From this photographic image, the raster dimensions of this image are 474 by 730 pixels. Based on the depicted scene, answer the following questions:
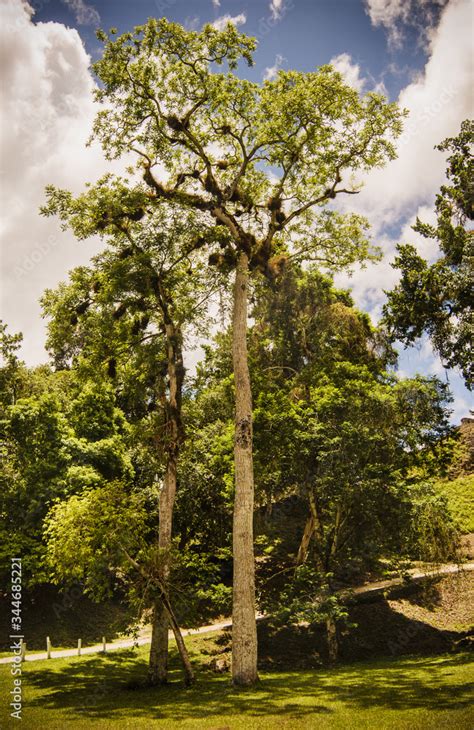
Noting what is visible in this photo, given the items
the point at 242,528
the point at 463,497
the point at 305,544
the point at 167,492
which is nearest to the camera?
the point at 242,528

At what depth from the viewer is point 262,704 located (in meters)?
9.18

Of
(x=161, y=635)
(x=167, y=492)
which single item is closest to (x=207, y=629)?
(x=161, y=635)

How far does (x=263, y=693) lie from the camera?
34.0 ft

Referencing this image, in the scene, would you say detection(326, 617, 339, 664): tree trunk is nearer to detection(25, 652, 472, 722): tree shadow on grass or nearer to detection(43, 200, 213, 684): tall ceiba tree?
detection(25, 652, 472, 722): tree shadow on grass

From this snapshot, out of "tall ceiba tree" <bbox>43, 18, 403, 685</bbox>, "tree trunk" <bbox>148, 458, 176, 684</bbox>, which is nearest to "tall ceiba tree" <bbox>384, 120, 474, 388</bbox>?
"tall ceiba tree" <bbox>43, 18, 403, 685</bbox>

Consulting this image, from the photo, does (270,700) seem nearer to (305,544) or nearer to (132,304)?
(305,544)

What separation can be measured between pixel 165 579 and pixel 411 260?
1407cm

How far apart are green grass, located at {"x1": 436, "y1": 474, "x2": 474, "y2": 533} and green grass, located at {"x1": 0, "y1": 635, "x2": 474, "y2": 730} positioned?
15153mm

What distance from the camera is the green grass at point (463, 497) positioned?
27.9m

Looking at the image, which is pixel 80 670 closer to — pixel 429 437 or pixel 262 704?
pixel 262 704

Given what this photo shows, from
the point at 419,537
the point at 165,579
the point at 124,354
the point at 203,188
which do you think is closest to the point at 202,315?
the point at 124,354

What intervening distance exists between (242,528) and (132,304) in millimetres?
9108

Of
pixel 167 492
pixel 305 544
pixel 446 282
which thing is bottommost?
pixel 305 544

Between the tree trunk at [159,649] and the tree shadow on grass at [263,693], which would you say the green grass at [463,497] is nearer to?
the tree shadow on grass at [263,693]
